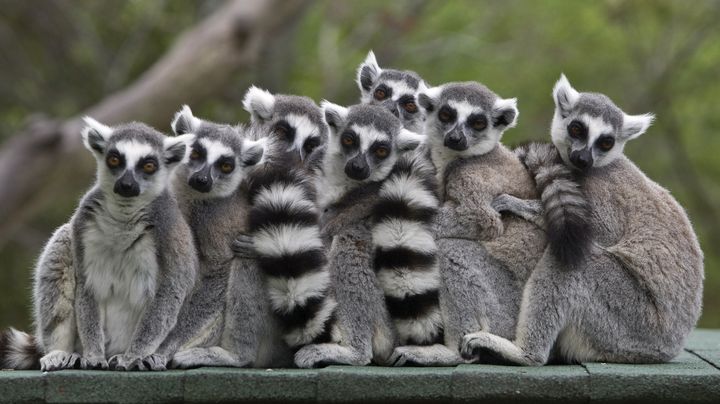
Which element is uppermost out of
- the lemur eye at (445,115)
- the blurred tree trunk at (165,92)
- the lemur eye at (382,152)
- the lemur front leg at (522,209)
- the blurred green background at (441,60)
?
the blurred green background at (441,60)

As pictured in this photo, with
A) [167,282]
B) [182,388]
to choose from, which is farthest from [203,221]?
[182,388]

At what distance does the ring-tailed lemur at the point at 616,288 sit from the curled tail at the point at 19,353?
8.81 feet

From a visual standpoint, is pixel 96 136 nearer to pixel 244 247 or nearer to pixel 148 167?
pixel 148 167

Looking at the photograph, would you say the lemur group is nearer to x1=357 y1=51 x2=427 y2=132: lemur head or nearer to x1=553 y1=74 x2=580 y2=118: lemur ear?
x1=553 y1=74 x2=580 y2=118: lemur ear

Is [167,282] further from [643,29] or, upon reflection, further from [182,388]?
[643,29]

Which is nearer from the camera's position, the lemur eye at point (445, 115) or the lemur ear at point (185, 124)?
the lemur ear at point (185, 124)

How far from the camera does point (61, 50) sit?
71.2 ft

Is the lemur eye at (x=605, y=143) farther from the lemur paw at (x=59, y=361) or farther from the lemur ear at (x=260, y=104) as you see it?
the lemur paw at (x=59, y=361)

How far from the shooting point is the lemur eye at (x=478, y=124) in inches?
281

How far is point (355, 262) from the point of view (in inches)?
253

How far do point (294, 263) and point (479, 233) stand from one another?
1184 millimetres

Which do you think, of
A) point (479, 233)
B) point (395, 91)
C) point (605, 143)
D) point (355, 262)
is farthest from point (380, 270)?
point (395, 91)

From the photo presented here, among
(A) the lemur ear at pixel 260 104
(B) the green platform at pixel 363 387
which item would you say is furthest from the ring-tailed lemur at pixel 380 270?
(A) the lemur ear at pixel 260 104

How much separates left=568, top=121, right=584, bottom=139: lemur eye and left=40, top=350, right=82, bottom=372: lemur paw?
3.43 m
